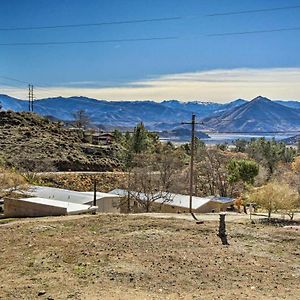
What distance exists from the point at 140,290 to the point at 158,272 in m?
1.34

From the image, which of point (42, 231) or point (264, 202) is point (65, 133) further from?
point (42, 231)

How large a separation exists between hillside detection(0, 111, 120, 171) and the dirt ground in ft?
101

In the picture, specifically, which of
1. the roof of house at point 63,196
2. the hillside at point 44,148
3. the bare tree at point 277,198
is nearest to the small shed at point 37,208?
the roof of house at point 63,196

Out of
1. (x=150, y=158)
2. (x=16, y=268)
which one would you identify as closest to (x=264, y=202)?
(x=16, y=268)

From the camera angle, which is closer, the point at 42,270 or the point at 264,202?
the point at 42,270

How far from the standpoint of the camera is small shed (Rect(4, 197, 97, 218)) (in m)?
22.3

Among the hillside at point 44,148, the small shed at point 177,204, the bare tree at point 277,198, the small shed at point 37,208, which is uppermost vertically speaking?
the hillside at point 44,148

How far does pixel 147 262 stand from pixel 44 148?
44966 millimetres

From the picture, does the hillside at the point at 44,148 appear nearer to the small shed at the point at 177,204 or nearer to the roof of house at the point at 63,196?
the roof of house at the point at 63,196

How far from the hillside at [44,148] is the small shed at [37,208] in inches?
826

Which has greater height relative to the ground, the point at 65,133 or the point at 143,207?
the point at 65,133

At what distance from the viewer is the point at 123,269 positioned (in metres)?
11.1

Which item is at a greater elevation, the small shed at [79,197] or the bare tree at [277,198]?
the bare tree at [277,198]

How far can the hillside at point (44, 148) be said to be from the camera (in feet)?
160
